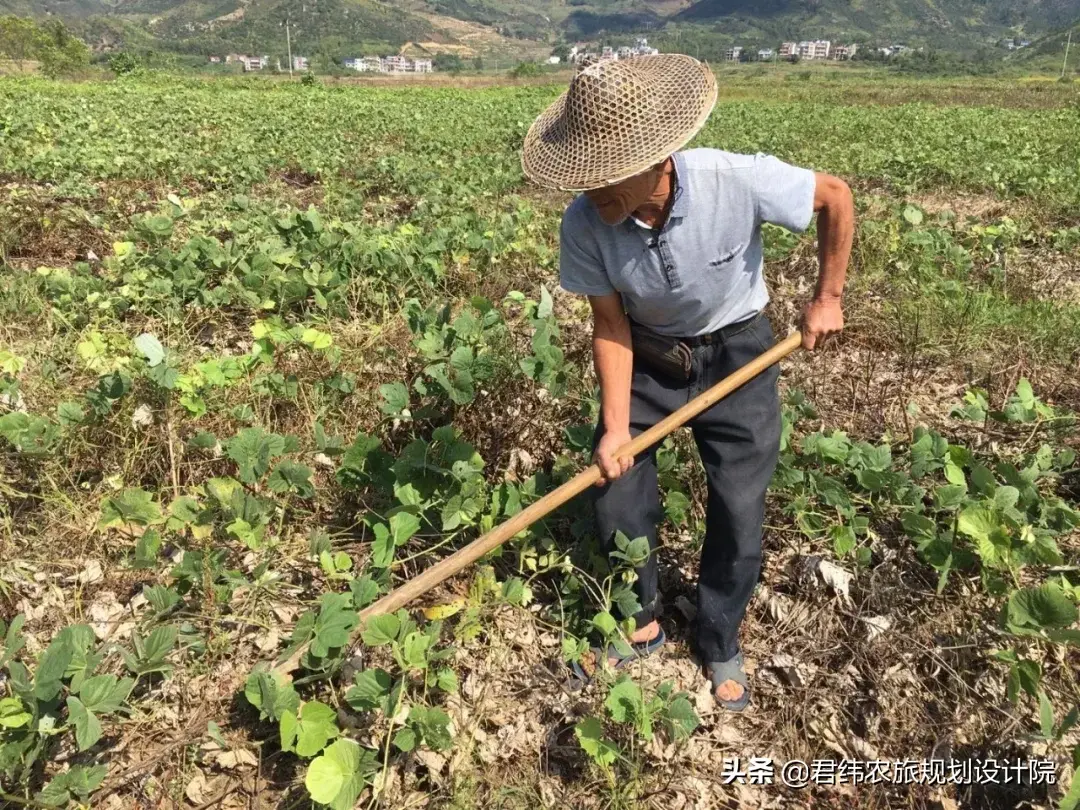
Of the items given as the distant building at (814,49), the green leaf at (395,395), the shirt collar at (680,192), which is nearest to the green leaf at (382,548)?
the green leaf at (395,395)

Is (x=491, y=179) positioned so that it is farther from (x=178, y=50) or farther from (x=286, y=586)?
(x=178, y=50)

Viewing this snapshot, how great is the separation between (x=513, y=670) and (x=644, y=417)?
3.05 ft

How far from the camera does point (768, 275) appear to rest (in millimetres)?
4758

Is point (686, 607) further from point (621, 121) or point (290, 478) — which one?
point (621, 121)

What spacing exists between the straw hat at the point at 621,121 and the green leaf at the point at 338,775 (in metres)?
1.42

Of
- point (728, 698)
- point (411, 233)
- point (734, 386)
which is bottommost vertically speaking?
point (728, 698)

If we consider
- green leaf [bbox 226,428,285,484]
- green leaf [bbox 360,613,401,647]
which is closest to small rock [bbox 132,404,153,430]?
green leaf [bbox 226,428,285,484]

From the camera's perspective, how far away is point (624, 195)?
169cm

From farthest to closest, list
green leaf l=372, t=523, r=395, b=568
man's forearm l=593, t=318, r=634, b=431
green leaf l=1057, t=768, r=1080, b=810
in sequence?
green leaf l=372, t=523, r=395, b=568 < man's forearm l=593, t=318, r=634, b=431 < green leaf l=1057, t=768, r=1080, b=810

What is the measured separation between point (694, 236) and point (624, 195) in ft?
0.76

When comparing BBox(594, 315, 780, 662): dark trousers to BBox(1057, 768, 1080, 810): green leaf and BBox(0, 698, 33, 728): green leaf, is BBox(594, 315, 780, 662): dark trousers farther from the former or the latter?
BBox(0, 698, 33, 728): green leaf

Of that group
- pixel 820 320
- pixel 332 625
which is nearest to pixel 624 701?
pixel 332 625

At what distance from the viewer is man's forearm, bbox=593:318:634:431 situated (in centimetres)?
199

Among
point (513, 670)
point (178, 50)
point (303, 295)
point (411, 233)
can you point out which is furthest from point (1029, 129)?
point (178, 50)
